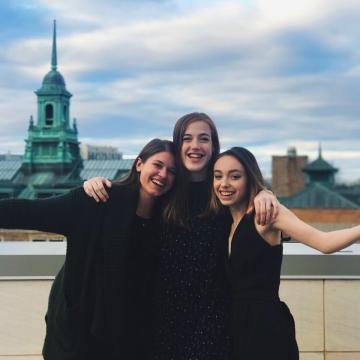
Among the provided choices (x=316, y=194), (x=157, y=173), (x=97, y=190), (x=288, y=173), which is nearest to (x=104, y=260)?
(x=97, y=190)

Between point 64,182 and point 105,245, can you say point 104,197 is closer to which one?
point 105,245

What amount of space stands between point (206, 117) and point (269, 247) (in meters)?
0.61

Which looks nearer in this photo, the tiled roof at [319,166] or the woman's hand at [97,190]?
the woman's hand at [97,190]

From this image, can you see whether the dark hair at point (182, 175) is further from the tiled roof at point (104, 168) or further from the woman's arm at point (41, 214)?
the tiled roof at point (104, 168)

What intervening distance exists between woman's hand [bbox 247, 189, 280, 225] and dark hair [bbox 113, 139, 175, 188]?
1.39 ft

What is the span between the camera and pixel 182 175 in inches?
103

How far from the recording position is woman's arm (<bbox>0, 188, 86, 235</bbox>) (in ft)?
8.14

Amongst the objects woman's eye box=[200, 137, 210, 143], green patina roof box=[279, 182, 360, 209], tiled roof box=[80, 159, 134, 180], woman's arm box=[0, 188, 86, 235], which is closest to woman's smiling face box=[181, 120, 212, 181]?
woman's eye box=[200, 137, 210, 143]

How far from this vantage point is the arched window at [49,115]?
75.8m

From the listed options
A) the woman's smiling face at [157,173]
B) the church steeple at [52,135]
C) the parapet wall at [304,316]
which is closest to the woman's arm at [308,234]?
the woman's smiling face at [157,173]

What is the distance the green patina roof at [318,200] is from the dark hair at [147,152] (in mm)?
45010

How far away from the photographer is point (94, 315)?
2.50 meters

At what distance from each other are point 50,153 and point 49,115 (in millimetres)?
4566

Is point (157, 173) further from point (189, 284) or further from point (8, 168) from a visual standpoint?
point (8, 168)
